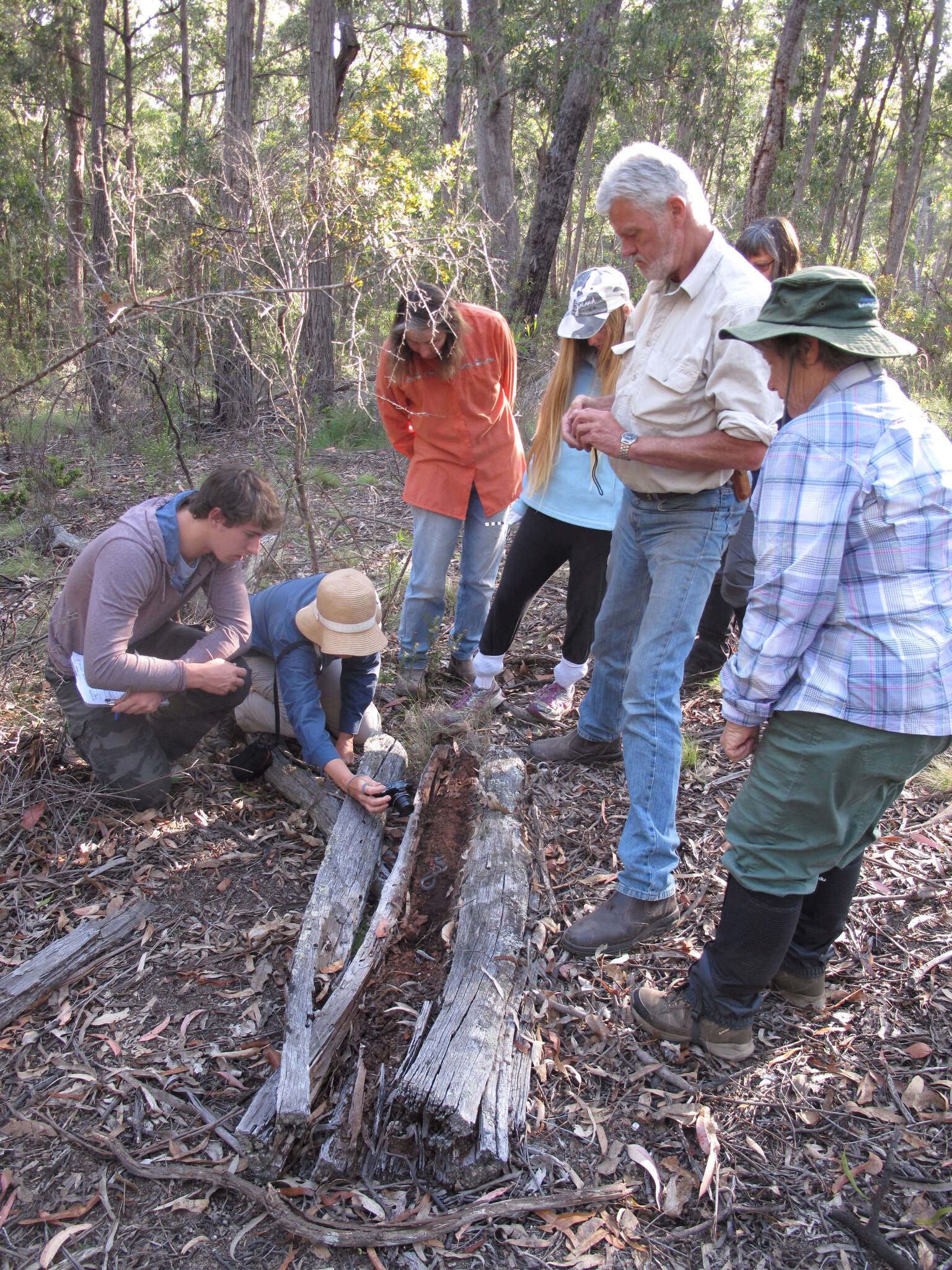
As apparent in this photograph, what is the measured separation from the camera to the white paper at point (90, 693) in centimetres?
310

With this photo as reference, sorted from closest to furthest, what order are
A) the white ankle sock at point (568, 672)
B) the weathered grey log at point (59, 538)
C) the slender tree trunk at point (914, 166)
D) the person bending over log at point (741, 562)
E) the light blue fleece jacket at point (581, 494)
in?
the person bending over log at point (741, 562) < the light blue fleece jacket at point (581, 494) < the white ankle sock at point (568, 672) < the weathered grey log at point (59, 538) < the slender tree trunk at point (914, 166)

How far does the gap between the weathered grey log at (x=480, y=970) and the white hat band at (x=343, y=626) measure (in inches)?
28.7

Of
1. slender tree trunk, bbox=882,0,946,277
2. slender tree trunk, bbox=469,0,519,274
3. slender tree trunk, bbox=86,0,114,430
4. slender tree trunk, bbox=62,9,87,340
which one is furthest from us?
slender tree trunk, bbox=882,0,946,277

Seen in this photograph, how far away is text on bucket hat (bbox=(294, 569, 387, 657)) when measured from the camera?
3107 millimetres

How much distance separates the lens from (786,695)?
1.95 metres

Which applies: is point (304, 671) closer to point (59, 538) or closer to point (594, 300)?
point (594, 300)

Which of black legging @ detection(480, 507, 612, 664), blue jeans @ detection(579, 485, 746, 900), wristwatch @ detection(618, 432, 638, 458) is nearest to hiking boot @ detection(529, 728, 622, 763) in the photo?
black legging @ detection(480, 507, 612, 664)

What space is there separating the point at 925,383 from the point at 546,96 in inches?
251

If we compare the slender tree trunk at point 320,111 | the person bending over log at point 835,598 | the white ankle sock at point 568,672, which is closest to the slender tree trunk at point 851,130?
the slender tree trunk at point 320,111

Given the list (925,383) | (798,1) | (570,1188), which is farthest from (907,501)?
(925,383)

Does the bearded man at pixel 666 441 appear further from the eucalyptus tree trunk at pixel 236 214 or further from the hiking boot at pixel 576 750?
the eucalyptus tree trunk at pixel 236 214

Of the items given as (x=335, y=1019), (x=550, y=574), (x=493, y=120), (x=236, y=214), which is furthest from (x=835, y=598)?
(x=493, y=120)

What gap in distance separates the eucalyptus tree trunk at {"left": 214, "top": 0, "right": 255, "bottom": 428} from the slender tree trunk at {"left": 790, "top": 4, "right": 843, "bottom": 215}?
489 inches

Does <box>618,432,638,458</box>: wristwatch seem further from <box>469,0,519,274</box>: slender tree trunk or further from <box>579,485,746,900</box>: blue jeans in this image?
<box>469,0,519,274</box>: slender tree trunk
